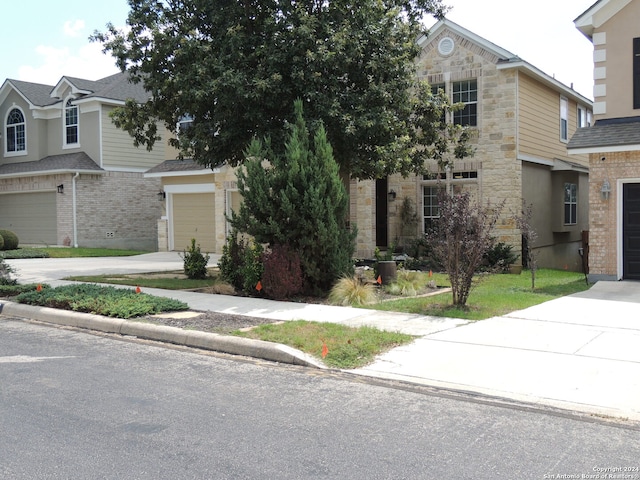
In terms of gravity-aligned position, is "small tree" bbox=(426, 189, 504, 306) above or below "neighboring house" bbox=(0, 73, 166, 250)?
below

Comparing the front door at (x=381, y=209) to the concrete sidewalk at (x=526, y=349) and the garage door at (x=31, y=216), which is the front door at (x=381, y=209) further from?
the garage door at (x=31, y=216)

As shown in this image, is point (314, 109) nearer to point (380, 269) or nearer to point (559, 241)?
point (380, 269)

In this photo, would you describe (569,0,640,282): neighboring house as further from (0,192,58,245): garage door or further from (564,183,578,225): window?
(0,192,58,245): garage door

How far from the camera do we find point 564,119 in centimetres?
2217

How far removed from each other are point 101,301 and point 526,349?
6847 mm

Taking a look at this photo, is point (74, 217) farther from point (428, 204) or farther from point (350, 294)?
point (350, 294)

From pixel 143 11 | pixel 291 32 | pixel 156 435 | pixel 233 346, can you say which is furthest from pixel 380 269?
pixel 156 435

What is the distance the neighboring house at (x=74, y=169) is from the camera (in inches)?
1073

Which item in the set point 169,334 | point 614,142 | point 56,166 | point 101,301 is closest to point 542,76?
point 614,142

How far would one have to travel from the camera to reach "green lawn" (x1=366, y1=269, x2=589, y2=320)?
415 inches

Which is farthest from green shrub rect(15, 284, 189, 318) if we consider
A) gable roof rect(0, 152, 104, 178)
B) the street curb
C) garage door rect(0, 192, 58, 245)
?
garage door rect(0, 192, 58, 245)

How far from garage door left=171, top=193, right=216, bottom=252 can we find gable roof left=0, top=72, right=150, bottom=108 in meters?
5.03

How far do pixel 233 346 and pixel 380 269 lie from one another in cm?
643

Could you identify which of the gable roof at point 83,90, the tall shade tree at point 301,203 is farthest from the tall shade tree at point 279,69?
the gable roof at point 83,90
